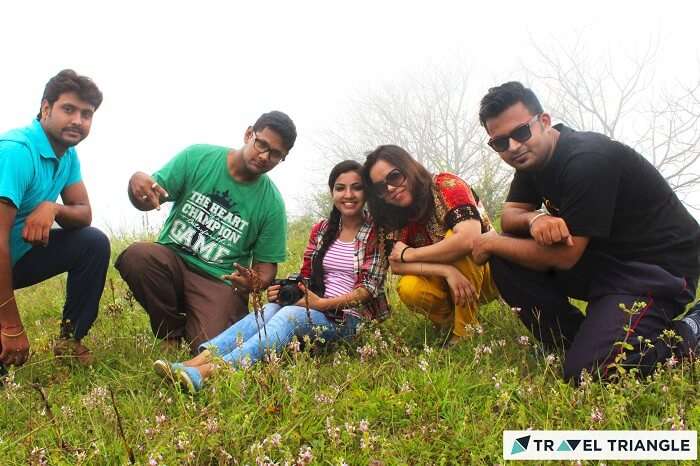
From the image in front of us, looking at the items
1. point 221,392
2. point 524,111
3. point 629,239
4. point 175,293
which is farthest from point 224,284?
point 629,239

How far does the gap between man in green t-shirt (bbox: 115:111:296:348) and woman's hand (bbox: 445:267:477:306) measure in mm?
1418

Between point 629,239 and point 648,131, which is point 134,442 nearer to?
point 629,239

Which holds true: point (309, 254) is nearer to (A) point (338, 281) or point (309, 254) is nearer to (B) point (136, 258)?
(A) point (338, 281)

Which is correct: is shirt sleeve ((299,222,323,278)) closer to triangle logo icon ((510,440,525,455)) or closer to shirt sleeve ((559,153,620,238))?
shirt sleeve ((559,153,620,238))

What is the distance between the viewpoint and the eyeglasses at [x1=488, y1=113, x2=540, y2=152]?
326 centimetres

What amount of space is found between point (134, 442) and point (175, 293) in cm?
196

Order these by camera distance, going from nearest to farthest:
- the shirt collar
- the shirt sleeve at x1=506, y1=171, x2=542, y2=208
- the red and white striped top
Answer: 1. the shirt collar
2. the shirt sleeve at x1=506, y1=171, x2=542, y2=208
3. the red and white striped top

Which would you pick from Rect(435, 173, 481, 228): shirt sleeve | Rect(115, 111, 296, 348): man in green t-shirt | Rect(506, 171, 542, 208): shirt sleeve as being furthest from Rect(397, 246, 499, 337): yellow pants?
Rect(115, 111, 296, 348): man in green t-shirt

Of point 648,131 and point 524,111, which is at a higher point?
point 648,131

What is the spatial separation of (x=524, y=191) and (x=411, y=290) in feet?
3.38

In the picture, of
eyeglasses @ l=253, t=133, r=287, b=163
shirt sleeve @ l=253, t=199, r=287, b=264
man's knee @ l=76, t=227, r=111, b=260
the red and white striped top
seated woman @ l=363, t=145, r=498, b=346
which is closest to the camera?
seated woman @ l=363, t=145, r=498, b=346

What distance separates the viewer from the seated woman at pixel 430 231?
378 centimetres

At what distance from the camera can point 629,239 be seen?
322cm

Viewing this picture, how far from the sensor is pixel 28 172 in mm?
3438
